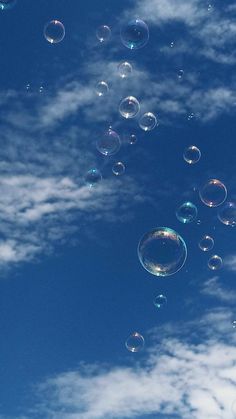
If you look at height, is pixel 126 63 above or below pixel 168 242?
above

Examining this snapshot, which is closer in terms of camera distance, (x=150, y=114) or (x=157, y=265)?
(x=157, y=265)

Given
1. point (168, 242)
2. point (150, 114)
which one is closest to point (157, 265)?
point (168, 242)

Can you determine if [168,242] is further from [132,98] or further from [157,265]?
[132,98]

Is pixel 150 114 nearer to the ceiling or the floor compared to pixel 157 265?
nearer to the ceiling

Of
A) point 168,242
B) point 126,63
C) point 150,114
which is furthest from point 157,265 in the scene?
point 126,63

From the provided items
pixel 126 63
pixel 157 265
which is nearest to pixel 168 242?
Result: pixel 157 265

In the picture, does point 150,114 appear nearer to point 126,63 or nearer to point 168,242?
point 126,63

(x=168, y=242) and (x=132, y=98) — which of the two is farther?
(x=132, y=98)
